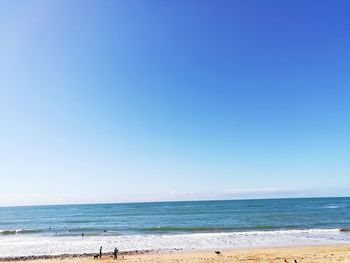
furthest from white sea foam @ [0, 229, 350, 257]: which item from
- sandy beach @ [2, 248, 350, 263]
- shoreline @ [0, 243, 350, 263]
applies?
sandy beach @ [2, 248, 350, 263]

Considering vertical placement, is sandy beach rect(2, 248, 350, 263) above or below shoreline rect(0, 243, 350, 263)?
above

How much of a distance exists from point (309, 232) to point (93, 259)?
84.4ft

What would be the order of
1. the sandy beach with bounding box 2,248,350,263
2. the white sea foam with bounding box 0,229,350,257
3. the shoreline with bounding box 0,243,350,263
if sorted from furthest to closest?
the white sea foam with bounding box 0,229,350,257 < the shoreline with bounding box 0,243,350,263 < the sandy beach with bounding box 2,248,350,263

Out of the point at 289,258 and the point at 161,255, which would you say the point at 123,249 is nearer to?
the point at 161,255

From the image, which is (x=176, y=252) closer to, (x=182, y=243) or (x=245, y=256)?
(x=182, y=243)

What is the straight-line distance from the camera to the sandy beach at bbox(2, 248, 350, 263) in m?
23.3

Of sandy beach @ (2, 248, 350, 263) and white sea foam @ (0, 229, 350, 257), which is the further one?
white sea foam @ (0, 229, 350, 257)

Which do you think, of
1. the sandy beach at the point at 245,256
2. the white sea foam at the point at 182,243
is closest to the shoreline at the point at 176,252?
the sandy beach at the point at 245,256

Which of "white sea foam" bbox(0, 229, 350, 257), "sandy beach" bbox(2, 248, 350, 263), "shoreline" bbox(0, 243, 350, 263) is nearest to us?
"sandy beach" bbox(2, 248, 350, 263)

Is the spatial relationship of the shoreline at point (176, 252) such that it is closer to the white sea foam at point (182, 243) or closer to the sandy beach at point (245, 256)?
the sandy beach at point (245, 256)

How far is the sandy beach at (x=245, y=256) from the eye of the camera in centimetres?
2326

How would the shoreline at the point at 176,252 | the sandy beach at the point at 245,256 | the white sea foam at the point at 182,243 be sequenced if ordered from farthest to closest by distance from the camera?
1. the white sea foam at the point at 182,243
2. the shoreline at the point at 176,252
3. the sandy beach at the point at 245,256

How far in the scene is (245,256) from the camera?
24828mm

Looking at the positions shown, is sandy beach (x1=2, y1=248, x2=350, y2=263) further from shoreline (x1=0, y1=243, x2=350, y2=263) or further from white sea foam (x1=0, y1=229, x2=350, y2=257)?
white sea foam (x1=0, y1=229, x2=350, y2=257)
